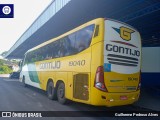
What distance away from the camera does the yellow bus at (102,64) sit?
8727mm

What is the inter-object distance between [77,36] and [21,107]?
393 cm

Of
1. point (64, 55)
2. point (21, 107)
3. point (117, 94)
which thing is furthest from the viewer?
point (64, 55)

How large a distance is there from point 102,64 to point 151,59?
331 inches

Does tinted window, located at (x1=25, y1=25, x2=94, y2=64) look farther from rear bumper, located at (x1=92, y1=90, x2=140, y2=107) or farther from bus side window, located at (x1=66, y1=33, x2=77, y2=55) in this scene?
rear bumper, located at (x1=92, y1=90, x2=140, y2=107)

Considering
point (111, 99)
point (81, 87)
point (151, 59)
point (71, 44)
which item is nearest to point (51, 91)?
point (71, 44)

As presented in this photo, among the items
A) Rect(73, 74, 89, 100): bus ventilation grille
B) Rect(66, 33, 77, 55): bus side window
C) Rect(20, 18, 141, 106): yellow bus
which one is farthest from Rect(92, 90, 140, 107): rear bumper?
Rect(66, 33, 77, 55): bus side window

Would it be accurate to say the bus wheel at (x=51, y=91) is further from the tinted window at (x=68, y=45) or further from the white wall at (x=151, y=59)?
the white wall at (x=151, y=59)

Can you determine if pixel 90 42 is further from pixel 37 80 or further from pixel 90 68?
pixel 37 80

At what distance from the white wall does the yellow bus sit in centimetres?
638

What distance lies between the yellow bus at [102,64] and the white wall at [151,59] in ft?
20.9

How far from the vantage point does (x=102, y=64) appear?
28.4 ft

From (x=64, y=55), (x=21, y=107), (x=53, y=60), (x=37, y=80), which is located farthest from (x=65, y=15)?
(x=21, y=107)

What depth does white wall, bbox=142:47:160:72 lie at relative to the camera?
1600 centimetres

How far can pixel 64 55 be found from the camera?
11.7m
